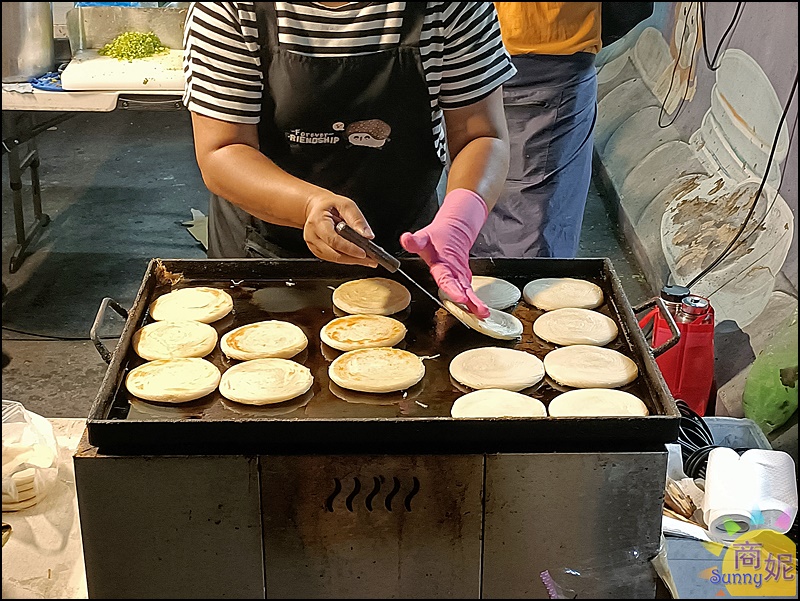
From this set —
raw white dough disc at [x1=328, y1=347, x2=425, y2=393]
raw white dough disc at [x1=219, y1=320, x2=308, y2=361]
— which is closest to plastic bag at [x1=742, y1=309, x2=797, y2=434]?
raw white dough disc at [x1=328, y1=347, x2=425, y2=393]

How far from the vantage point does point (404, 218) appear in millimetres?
1963

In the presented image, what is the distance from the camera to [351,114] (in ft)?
5.79

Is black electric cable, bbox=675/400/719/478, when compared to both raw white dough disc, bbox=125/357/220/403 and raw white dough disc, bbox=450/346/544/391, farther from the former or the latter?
raw white dough disc, bbox=125/357/220/403

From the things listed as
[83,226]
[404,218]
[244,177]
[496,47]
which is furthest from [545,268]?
[83,226]

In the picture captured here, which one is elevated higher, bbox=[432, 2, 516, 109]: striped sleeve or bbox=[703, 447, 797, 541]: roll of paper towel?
bbox=[432, 2, 516, 109]: striped sleeve

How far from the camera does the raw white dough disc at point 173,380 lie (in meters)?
1.53

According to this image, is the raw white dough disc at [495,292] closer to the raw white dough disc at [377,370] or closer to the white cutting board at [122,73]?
the raw white dough disc at [377,370]

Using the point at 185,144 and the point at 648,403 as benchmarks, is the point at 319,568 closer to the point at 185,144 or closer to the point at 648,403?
the point at 648,403

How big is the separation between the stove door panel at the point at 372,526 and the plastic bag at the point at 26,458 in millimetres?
561

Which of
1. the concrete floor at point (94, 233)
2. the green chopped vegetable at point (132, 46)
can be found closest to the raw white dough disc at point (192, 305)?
the concrete floor at point (94, 233)

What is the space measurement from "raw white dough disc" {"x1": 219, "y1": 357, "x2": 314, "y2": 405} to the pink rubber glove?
0.32m

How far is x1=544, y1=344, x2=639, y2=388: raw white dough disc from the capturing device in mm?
1619

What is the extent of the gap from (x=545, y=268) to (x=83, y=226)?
3.96 ft

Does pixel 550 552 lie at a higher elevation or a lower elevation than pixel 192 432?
lower
